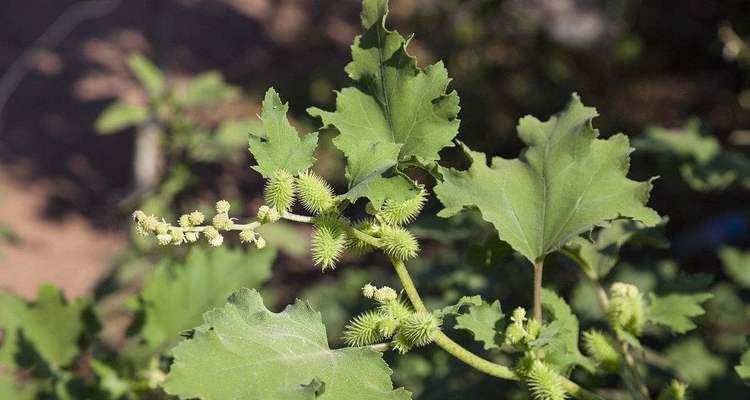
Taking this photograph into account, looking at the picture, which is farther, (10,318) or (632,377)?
(10,318)

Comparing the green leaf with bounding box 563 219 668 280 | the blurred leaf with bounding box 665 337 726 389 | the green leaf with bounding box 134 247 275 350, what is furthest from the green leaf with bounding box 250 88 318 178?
the blurred leaf with bounding box 665 337 726 389

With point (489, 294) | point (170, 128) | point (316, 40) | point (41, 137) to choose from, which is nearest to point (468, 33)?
point (316, 40)

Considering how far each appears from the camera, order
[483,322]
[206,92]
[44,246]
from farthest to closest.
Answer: [44,246], [206,92], [483,322]

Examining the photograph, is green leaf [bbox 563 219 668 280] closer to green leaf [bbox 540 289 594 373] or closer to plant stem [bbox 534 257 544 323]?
green leaf [bbox 540 289 594 373]

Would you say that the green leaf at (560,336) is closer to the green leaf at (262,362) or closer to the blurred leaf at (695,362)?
the green leaf at (262,362)

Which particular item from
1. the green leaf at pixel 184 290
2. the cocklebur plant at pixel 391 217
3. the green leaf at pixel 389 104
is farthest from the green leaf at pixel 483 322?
the green leaf at pixel 184 290

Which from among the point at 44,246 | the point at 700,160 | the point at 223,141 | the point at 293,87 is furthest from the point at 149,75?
the point at 293,87

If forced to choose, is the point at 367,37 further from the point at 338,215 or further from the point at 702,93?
the point at 702,93

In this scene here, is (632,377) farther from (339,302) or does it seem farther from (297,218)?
(339,302)
